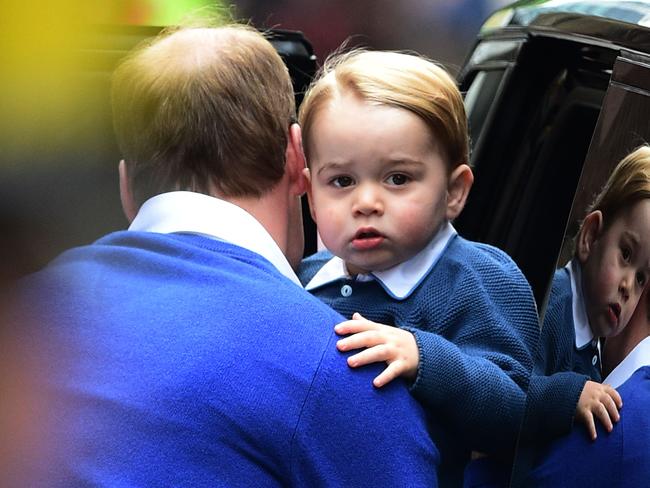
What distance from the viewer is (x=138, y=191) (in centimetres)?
167

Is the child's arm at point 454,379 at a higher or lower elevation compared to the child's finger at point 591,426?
lower

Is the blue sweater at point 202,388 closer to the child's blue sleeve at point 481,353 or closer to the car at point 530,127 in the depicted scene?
the child's blue sleeve at point 481,353

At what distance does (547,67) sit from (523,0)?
0.80ft

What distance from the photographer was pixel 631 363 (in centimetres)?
139

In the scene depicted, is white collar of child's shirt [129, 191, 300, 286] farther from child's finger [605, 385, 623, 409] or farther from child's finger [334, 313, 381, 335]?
child's finger [605, 385, 623, 409]

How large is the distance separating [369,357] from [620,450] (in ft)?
1.13

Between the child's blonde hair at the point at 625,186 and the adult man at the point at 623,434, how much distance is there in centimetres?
12

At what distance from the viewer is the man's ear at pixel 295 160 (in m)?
1.81

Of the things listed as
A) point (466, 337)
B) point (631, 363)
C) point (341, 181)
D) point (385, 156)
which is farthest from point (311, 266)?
point (631, 363)

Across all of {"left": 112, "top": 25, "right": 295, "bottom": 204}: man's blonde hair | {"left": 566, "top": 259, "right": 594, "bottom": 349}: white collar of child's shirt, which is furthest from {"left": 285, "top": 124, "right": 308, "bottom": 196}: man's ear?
{"left": 566, "top": 259, "right": 594, "bottom": 349}: white collar of child's shirt

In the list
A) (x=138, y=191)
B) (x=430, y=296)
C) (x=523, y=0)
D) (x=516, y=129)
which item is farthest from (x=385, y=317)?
(x=523, y=0)

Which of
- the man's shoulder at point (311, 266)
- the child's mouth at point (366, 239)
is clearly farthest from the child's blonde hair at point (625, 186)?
the man's shoulder at point (311, 266)

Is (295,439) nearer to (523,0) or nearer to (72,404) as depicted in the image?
(72,404)

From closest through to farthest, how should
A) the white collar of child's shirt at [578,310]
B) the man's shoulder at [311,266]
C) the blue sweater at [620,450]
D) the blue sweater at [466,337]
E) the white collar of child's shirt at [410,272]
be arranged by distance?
the blue sweater at [620,450] → the white collar of child's shirt at [578,310] → the blue sweater at [466,337] → the white collar of child's shirt at [410,272] → the man's shoulder at [311,266]
